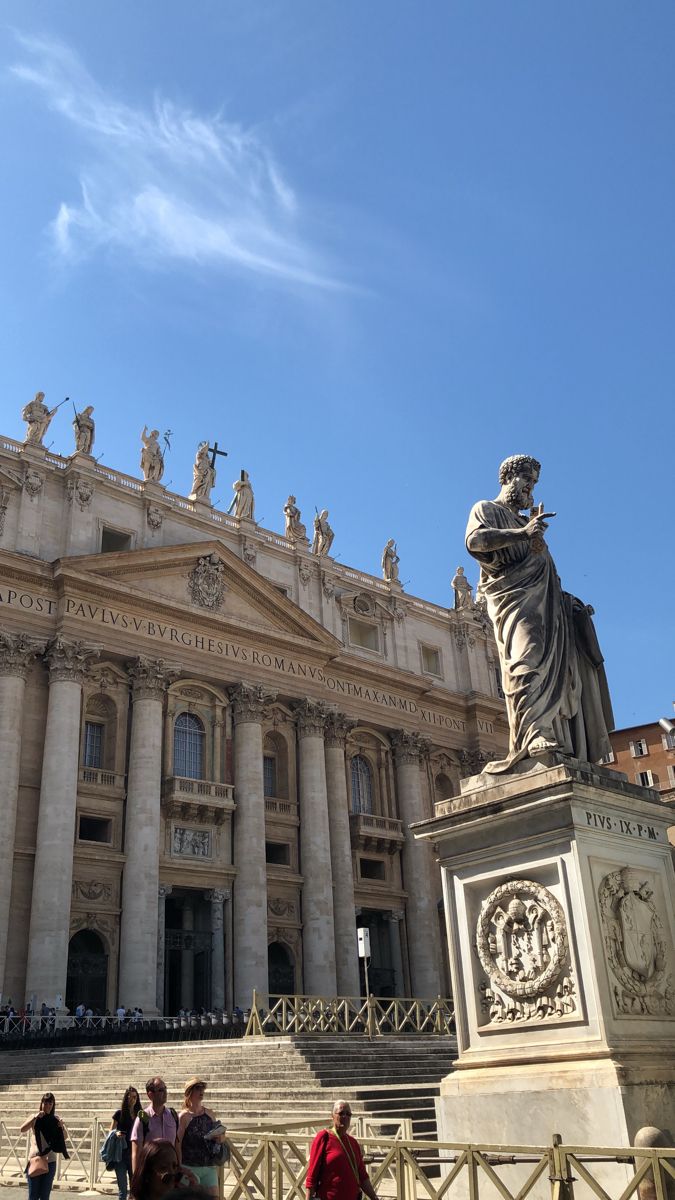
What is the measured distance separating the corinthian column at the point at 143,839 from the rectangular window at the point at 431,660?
14.9m

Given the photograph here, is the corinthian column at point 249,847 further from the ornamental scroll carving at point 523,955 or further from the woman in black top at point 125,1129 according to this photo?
the ornamental scroll carving at point 523,955

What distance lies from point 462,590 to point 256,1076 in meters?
34.0

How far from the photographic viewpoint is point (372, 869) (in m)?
40.9

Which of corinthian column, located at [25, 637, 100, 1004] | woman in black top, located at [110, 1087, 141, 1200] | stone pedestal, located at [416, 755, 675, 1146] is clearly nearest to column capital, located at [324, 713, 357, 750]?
corinthian column, located at [25, 637, 100, 1004]

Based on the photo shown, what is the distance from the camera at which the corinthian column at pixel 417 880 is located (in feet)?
129

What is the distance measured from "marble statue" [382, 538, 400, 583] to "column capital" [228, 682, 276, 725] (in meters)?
11.2

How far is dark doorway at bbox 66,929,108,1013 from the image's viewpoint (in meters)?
31.0

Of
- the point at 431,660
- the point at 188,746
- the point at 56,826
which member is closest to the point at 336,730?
the point at 188,746

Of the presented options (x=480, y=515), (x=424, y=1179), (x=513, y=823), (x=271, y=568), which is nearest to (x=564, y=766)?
(x=513, y=823)

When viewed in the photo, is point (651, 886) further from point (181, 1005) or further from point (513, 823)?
point (181, 1005)

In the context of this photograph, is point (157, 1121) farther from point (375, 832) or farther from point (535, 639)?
point (375, 832)

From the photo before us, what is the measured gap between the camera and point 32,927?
2928 cm

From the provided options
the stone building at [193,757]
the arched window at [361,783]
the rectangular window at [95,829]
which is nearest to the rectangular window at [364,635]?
the stone building at [193,757]

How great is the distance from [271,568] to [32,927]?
1689cm
